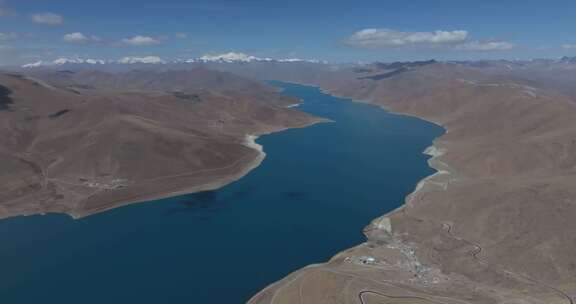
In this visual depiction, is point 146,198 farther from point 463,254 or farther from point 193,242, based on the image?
point 463,254

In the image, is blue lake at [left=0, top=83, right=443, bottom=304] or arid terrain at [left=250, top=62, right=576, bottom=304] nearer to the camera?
arid terrain at [left=250, top=62, right=576, bottom=304]

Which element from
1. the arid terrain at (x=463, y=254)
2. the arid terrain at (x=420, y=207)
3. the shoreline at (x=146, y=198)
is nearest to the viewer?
the arid terrain at (x=463, y=254)

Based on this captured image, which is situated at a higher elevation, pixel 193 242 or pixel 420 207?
pixel 420 207

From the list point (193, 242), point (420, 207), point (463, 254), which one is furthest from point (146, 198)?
point (463, 254)

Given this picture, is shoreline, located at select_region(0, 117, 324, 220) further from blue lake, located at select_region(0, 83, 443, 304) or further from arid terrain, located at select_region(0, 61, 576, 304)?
blue lake, located at select_region(0, 83, 443, 304)

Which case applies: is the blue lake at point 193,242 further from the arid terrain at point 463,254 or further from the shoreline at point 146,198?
the arid terrain at point 463,254

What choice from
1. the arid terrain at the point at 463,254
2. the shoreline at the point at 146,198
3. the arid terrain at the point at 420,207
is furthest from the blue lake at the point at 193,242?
the arid terrain at the point at 420,207

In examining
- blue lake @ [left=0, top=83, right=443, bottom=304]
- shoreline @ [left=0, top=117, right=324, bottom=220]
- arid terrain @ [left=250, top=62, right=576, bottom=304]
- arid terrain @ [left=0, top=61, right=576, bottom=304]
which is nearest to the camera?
arid terrain @ [left=250, top=62, right=576, bottom=304]

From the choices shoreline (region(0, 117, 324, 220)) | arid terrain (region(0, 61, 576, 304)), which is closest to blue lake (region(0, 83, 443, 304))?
shoreline (region(0, 117, 324, 220))

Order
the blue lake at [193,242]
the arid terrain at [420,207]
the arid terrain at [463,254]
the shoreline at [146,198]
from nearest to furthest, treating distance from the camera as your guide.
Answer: the arid terrain at [463,254]
the arid terrain at [420,207]
the blue lake at [193,242]
the shoreline at [146,198]
